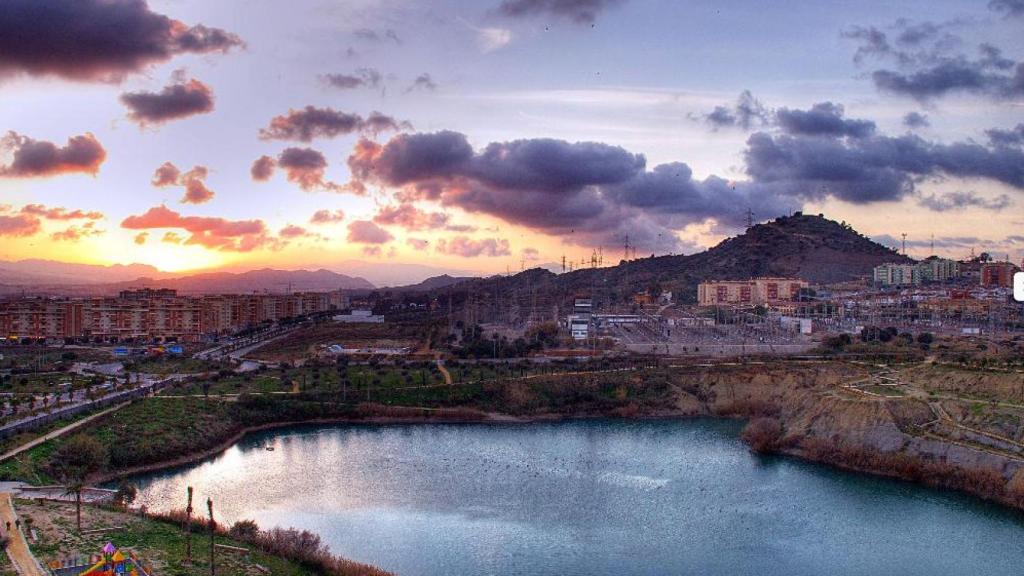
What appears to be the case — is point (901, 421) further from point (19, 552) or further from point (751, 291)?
point (751, 291)

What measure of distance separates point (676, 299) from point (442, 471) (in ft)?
198

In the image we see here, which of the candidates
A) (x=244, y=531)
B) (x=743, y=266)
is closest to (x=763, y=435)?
(x=244, y=531)

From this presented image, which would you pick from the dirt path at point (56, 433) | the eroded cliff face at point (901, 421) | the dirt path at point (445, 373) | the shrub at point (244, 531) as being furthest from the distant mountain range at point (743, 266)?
the shrub at point (244, 531)

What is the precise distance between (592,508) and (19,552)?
15.0m

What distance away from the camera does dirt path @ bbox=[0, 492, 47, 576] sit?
54.5 feet

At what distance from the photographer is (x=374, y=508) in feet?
82.8

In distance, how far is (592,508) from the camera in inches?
999

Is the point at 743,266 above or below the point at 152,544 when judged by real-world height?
above

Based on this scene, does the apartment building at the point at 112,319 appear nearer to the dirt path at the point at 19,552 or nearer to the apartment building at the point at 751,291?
the dirt path at the point at 19,552

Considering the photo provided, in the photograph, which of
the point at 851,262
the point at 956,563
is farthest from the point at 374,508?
the point at 851,262

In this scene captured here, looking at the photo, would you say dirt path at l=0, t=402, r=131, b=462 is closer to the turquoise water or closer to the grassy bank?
the turquoise water

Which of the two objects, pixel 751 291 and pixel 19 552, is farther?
pixel 751 291

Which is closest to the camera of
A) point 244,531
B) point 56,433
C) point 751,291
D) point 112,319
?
point 244,531

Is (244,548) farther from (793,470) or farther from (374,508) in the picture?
(793,470)
